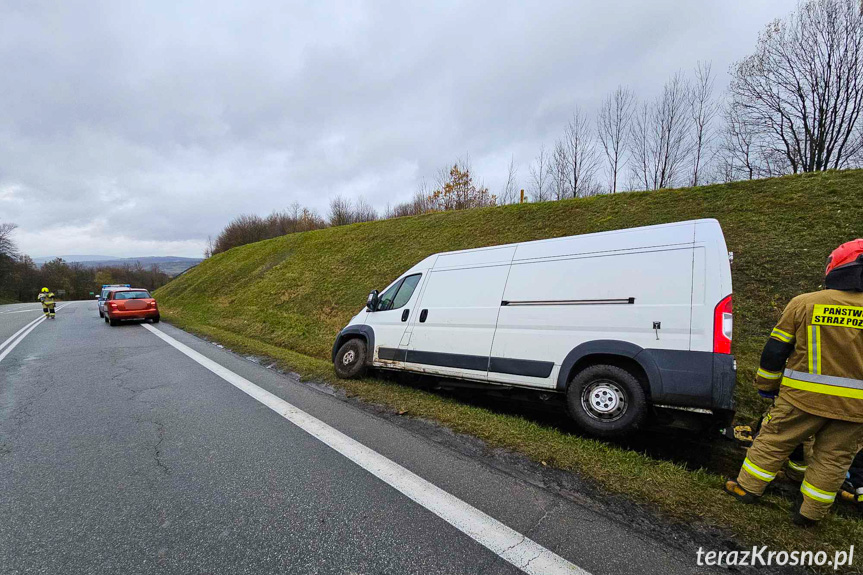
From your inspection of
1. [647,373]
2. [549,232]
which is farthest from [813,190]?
[647,373]

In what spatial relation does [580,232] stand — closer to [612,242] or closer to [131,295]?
[612,242]

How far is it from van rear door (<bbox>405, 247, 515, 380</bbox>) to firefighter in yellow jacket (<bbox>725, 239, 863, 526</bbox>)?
2.61 meters

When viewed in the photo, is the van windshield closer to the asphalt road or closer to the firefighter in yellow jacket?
the asphalt road

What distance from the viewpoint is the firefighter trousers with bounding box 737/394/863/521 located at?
7.50 feet

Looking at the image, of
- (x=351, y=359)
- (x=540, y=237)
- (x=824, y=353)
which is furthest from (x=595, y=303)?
(x=540, y=237)

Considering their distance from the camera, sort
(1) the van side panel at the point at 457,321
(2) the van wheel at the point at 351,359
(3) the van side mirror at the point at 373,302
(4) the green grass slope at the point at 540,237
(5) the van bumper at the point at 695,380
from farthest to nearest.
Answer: (4) the green grass slope at the point at 540,237
(3) the van side mirror at the point at 373,302
(2) the van wheel at the point at 351,359
(1) the van side panel at the point at 457,321
(5) the van bumper at the point at 695,380

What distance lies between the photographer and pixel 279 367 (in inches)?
265

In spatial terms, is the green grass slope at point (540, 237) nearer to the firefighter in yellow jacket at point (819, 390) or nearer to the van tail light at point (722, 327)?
the van tail light at point (722, 327)

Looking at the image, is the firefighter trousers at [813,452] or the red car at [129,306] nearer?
the firefighter trousers at [813,452]

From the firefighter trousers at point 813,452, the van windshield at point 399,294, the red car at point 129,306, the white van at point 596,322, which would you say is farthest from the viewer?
the red car at point 129,306

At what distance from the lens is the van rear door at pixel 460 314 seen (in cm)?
467

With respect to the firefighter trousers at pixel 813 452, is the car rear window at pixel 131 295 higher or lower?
higher

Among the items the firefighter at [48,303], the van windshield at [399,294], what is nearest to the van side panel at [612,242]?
the van windshield at [399,294]

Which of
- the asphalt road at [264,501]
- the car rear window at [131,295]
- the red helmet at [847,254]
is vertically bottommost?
the asphalt road at [264,501]
